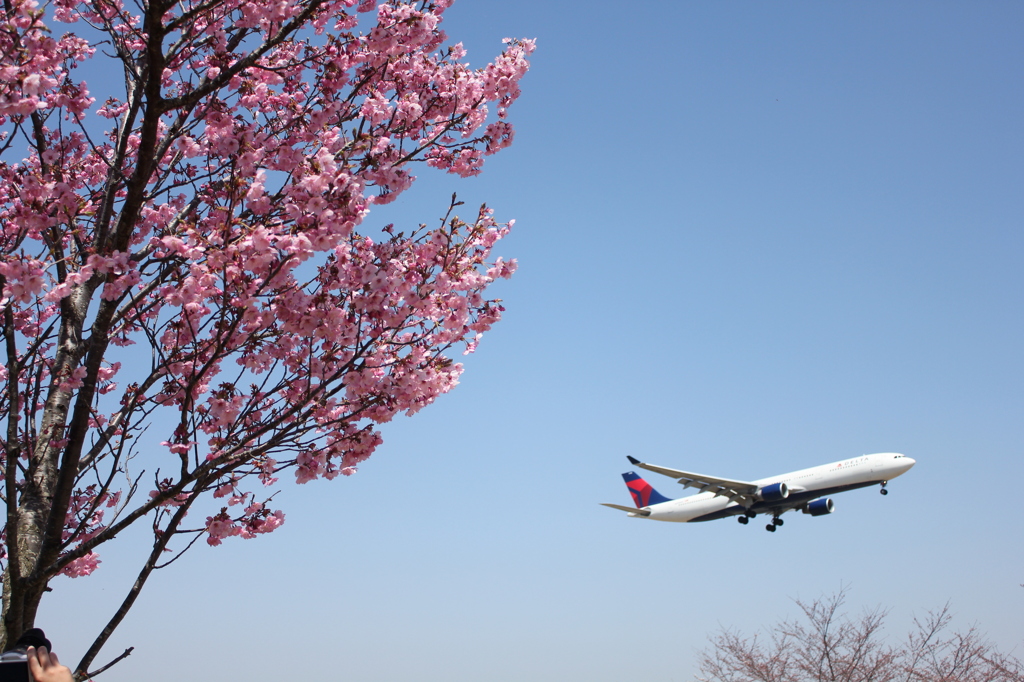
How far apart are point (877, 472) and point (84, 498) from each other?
3954 cm

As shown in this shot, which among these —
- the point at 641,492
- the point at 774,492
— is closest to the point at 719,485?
the point at 774,492

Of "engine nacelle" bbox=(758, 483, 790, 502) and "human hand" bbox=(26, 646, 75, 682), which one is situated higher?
"engine nacelle" bbox=(758, 483, 790, 502)

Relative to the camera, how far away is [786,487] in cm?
4109

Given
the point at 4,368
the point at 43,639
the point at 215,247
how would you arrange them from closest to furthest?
the point at 43,639 → the point at 215,247 → the point at 4,368

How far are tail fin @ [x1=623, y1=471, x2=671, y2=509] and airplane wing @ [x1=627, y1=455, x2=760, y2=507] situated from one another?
1359 cm

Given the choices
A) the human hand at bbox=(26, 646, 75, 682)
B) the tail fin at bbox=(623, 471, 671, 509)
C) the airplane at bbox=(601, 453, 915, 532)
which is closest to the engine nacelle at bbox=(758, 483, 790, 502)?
the airplane at bbox=(601, 453, 915, 532)

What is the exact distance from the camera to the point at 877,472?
3944cm

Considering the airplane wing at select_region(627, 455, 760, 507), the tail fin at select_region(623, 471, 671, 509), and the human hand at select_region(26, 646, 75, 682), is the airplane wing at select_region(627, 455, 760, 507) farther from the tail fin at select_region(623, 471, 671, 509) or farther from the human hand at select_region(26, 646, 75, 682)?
the human hand at select_region(26, 646, 75, 682)

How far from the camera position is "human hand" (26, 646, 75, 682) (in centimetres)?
429

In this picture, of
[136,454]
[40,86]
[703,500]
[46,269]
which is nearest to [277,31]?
[40,86]

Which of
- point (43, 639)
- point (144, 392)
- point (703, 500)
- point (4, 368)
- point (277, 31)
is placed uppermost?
point (703, 500)

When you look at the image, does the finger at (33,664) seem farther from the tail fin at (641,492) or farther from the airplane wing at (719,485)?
the tail fin at (641,492)

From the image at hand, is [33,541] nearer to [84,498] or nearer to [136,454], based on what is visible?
[136,454]

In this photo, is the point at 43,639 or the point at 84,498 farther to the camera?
the point at 84,498
